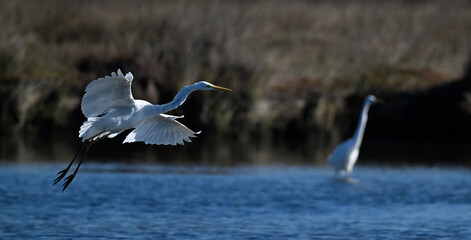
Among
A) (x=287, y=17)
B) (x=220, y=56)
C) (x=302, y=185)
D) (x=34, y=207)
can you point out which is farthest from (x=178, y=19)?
(x=34, y=207)

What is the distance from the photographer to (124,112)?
33.8 feet

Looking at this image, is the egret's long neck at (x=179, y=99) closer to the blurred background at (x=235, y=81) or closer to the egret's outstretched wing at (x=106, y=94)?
the egret's outstretched wing at (x=106, y=94)

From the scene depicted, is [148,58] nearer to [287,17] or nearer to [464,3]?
[287,17]

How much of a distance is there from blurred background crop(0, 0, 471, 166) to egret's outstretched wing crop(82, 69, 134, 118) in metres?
7.37

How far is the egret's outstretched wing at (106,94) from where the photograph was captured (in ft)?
31.4

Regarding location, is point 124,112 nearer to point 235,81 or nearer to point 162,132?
point 162,132

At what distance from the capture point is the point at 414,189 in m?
14.4

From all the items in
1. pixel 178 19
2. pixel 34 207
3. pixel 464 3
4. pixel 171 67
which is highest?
pixel 464 3

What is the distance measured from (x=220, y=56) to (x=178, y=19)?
2.92 m

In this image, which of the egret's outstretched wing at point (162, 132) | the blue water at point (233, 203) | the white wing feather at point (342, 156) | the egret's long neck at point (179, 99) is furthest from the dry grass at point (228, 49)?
the egret's long neck at point (179, 99)

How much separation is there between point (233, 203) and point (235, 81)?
9999mm

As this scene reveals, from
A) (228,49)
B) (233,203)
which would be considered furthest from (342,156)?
(228,49)

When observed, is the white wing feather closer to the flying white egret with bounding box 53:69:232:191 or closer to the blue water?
the blue water

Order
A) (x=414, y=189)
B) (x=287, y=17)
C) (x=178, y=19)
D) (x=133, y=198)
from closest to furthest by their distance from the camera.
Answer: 1. (x=133, y=198)
2. (x=414, y=189)
3. (x=178, y=19)
4. (x=287, y=17)
